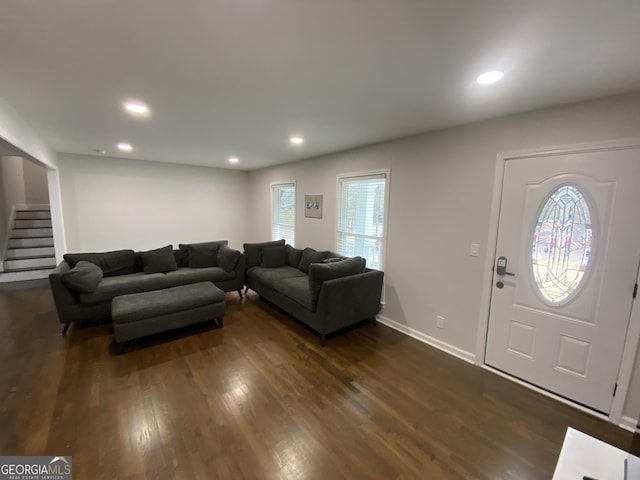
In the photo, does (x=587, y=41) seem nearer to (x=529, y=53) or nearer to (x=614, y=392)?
(x=529, y=53)

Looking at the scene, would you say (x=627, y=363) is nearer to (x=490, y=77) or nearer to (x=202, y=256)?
(x=490, y=77)

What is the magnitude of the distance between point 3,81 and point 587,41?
3615mm

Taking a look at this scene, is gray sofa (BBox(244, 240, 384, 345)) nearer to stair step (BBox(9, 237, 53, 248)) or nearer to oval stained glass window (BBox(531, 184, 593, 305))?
oval stained glass window (BBox(531, 184, 593, 305))

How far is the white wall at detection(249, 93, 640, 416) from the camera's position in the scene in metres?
2.04

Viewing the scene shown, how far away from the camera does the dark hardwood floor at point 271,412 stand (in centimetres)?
161

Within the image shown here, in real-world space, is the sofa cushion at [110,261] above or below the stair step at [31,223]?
below

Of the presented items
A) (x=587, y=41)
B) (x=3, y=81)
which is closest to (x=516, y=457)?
(x=587, y=41)

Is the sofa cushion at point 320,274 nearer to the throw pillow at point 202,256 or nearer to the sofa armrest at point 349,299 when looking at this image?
the sofa armrest at point 349,299

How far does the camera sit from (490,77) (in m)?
1.69

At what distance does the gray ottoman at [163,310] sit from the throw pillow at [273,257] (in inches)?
47.7

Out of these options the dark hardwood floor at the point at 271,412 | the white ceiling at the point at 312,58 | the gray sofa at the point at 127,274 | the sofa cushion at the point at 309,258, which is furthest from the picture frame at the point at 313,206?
the dark hardwood floor at the point at 271,412

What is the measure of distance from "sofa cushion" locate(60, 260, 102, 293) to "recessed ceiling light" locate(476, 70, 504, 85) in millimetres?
4301

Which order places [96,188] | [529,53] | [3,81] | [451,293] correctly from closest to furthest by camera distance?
[529,53] < [3,81] < [451,293] < [96,188]

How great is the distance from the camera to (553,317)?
2221 mm
